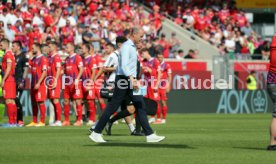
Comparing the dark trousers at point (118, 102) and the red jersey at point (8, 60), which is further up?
the red jersey at point (8, 60)

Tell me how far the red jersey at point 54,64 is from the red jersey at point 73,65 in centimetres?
30

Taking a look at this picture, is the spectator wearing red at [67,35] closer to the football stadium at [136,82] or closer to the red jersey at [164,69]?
the football stadium at [136,82]

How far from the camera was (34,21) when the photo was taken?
1362 inches

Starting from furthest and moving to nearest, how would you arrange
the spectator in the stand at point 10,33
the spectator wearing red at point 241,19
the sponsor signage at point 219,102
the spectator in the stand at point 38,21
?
1. the spectator wearing red at point 241,19
2. the sponsor signage at point 219,102
3. the spectator in the stand at point 38,21
4. the spectator in the stand at point 10,33

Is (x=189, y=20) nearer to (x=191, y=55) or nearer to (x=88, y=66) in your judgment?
(x=191, y=55)

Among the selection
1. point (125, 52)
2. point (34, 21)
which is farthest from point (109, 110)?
point (34, 21)

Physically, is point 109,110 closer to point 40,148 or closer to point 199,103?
point 40,148

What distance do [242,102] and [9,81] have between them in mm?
16205

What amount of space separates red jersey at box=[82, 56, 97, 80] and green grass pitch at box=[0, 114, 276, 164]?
15.2ft

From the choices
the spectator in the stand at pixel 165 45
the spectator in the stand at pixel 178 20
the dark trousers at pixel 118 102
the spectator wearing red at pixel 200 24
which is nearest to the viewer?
the dark trousers at pixel 118 102

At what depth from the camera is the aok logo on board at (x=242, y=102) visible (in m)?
38.1

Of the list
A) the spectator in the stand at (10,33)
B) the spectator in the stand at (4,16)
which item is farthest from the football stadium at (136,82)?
the spectator in the stand at (10,33)

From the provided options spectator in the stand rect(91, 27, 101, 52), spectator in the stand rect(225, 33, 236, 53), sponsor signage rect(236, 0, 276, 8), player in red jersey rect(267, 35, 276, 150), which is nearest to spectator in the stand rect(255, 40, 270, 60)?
spectator in the stand rect(225, 33, 236, 53)

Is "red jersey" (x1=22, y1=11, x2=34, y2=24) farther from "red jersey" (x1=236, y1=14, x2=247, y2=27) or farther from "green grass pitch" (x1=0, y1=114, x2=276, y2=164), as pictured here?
"red jersey" (x1=236, y1=14, x2=247, y2=27)
